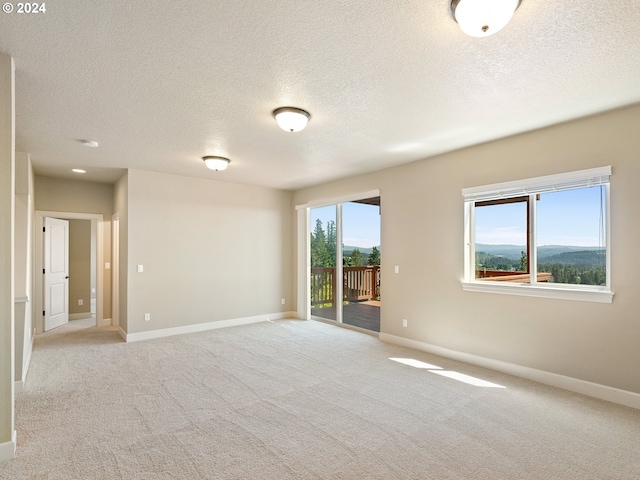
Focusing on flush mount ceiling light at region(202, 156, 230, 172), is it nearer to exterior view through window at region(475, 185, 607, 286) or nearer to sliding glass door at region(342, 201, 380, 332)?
sliding glass door at region(342, 201, 380, 332)

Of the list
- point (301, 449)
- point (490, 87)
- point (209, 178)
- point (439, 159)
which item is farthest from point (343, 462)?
point (209, 178)

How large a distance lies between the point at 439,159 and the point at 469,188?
0.61 m

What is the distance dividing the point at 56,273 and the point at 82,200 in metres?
1.38

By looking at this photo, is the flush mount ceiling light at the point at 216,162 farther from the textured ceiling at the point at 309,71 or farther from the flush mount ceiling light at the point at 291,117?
the flush mount ceiling light at the point at 291,117

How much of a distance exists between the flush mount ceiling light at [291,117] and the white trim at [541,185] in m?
2.27

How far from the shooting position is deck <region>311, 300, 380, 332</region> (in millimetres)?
6027

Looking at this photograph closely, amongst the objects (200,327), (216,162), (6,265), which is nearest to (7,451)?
(6,265)

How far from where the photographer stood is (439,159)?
445cm

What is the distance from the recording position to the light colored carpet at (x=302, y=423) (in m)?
2.14

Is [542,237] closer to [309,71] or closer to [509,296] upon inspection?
[509,296]

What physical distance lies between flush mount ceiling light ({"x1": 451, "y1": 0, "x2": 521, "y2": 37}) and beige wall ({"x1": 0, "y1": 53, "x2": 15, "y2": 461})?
8.96 ft

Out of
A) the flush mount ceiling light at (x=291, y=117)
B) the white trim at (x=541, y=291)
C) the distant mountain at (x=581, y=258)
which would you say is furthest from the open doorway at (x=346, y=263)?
the flush mount ceiling light at (x=291, y=117)

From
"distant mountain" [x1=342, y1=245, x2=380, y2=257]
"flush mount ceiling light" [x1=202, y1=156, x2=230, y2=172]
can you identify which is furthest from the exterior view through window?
"flush mount ceiling light" [x1=202, y1=156, x2=230, y2=172]

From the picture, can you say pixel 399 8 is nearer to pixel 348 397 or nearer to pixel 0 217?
pixel 0 217
